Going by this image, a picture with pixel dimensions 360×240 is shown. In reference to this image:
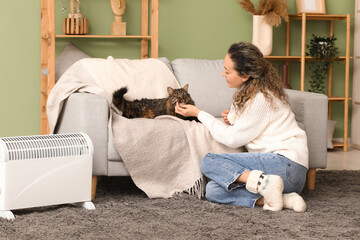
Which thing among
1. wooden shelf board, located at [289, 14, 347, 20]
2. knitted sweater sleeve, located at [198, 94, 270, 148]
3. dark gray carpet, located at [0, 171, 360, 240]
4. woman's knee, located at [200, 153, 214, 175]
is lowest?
dark gray carpet, located at [0, 171, 360, 240]

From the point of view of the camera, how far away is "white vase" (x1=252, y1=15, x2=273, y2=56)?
4875 mm

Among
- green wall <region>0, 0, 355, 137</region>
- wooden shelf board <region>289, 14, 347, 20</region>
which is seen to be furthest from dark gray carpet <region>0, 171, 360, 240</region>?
wooden shelf board <region>289, 14, 347, 20</region>

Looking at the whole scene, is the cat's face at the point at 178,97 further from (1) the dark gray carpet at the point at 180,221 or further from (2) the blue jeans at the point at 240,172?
(1) the dark gray carpet at the point at 180,221

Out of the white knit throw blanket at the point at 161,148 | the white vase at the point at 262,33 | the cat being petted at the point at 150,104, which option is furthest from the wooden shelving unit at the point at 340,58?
the white knit throw blanket at the point at 161,148

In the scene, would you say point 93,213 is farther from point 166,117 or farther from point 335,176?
point 335,176

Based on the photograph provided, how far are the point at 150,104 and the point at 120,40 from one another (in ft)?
4.81

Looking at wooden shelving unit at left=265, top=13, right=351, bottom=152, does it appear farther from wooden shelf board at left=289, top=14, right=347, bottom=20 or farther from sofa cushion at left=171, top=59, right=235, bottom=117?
sofa cushion at left=171, top=59, right=235, bottom=117

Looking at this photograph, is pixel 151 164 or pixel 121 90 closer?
pixel 151 164

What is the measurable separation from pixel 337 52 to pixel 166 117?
2430 mm

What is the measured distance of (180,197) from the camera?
3211mm

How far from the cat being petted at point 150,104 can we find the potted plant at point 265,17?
1.61 metres

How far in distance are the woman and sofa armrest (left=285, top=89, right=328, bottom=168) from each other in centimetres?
44

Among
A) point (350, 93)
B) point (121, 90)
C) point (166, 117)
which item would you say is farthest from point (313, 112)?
point (350, 93)

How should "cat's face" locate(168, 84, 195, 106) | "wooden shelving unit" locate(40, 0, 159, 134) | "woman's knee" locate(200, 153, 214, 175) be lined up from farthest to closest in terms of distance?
"wooden shelving unit" locate(40, 0, 159, 134)
"cat's face" locate(168, 84, 195, 106)
"woman's knee" locate(200, 153, 214, 175)
